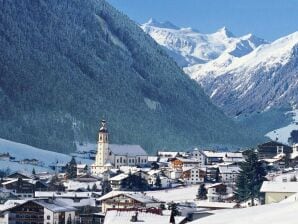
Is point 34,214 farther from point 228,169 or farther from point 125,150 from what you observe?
point 125,150

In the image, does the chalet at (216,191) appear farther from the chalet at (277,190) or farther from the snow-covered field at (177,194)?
the chalet at (277,190)

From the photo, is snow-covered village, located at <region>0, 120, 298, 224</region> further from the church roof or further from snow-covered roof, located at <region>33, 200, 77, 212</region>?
the church roof

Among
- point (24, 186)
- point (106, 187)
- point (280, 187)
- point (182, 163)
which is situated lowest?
point (280, 187)

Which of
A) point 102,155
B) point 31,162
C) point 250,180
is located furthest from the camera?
point 31,162

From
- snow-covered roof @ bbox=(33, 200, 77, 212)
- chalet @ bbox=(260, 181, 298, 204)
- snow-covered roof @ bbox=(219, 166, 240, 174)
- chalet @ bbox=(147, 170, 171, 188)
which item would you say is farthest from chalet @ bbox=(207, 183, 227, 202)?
snow-covered roof @ bbox=(219, 166, 240, 174)

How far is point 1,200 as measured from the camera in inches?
4584

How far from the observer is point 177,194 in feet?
414

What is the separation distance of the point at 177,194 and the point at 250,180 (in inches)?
623

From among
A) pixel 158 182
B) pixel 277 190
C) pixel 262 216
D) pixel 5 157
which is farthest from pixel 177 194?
pixel 262 216

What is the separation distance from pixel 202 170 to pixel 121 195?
176 ft

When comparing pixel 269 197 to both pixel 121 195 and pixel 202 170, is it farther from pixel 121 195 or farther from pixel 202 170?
pixel 202 170

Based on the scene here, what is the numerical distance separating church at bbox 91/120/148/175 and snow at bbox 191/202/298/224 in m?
136

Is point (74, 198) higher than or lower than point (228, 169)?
lower

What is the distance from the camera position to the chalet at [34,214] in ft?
305
